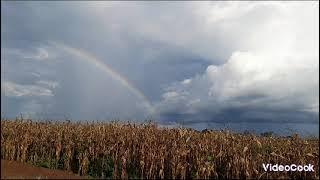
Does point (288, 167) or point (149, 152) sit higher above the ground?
point (149, 152)

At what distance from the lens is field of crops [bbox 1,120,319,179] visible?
19000mm

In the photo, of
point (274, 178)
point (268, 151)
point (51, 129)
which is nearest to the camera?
point (274, 178)

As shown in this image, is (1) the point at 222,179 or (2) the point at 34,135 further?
(2) the point at 34,135

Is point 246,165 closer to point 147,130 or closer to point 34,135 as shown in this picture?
point 147,130

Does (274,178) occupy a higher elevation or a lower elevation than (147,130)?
lower

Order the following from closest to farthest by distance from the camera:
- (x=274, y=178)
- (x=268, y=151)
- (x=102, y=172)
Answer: (x=274, y=178)
(x=102, y=172)
(x=268, y=151)

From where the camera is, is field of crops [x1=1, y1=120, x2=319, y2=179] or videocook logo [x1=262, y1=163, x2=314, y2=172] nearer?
videocook logo [x1=262, y1=163, x2=314, y2=172]

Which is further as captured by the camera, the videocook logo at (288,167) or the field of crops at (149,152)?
the field of crops at (149,152)

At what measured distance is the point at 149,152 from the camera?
65.4 ft

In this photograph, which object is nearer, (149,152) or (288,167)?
(288,167)

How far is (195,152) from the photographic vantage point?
20.3 meters

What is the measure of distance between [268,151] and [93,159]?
7515 mm

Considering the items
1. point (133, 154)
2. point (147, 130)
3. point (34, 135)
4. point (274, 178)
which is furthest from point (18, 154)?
point (274, 178)

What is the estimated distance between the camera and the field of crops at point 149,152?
19.0m
